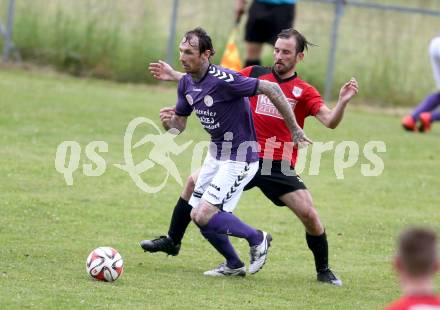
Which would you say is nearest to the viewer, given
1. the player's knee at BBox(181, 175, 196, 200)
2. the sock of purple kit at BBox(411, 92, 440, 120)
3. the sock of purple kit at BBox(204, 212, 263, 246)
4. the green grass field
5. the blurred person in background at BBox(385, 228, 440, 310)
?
the blurred person in background at BBox(385, 228, 440, 310)

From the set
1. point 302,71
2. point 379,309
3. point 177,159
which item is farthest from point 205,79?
point 302,71

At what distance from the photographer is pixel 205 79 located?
7.80 metres

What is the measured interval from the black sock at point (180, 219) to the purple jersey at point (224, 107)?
0.53 m

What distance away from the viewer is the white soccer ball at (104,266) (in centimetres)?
747

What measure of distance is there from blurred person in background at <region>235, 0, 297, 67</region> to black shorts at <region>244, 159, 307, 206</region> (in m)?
8.04

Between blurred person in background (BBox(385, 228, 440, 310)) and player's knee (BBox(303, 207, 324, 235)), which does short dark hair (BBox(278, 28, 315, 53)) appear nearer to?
player's knee (BBox(303, 207, 324, 235))

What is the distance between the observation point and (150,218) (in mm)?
10141

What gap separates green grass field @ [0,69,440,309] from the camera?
737 centimetres

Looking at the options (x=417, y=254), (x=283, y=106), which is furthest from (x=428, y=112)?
(x=417, y=254)

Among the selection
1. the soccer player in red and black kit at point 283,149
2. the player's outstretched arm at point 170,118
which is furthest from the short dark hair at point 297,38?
the player's outstretched arm at point 170,118

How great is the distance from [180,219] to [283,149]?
1008mm

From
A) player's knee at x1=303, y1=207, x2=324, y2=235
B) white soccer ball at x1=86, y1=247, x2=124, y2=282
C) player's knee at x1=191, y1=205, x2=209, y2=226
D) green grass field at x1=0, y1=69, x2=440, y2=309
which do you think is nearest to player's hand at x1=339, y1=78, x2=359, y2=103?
player's knee at x1=303, y1=207, x2=324, y2=235

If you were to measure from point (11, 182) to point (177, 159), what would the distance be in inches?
113

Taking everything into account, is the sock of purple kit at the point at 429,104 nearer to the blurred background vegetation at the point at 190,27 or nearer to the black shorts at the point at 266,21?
the black shorts at the point at 266,21
